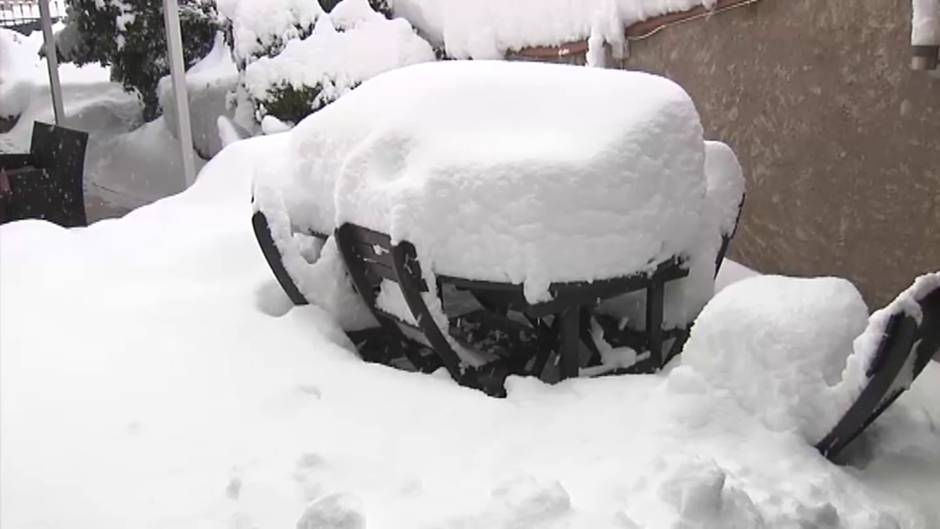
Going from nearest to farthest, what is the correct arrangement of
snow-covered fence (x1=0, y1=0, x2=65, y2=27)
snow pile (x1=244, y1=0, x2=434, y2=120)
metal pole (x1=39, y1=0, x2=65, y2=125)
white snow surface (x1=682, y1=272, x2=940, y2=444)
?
white snow surface (x1=682, y1=272, x2=940, y2=444) < snow pile (x1=244, y1=0, x2=434, y2=120) < metal pole (x1=39, y1=0, x2=65, y2=125) < snow-covered fence (x1=0, y1=0, x2=65, y2=27)

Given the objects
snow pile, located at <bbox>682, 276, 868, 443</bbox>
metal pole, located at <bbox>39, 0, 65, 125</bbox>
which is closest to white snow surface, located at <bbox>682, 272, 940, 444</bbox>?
snow pile, located at <bbox>682, 276, 868, 443</bbox>

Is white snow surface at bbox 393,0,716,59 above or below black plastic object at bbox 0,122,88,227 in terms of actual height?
above

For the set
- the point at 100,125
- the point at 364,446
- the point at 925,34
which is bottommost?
the point at 100,125

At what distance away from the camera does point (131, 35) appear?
9.56 meters

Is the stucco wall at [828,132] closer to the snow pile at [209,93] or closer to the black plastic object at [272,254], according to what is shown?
the black plastic object at [272,254]

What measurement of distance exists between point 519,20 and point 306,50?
2070 millimetres

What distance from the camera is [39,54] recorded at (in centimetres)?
962

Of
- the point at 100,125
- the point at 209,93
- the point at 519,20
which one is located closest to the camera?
the point at 519,20

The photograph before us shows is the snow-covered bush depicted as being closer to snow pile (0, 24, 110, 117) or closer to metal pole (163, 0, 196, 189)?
metal pole (163, 0, 196, 189)

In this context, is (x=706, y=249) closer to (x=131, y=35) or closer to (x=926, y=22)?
(x=926, y=22)

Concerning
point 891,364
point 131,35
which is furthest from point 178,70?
point 891,364

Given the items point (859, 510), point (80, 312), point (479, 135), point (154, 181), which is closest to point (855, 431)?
point (859, 510)

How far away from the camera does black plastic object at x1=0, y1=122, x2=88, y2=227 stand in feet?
19.5

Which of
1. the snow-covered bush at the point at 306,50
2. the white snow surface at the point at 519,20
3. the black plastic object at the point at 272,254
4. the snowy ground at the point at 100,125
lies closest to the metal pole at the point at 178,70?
the snow-covered bush at the point at 306,50
